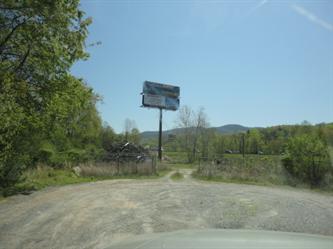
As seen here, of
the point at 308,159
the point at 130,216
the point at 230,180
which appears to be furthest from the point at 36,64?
the point at 308,159

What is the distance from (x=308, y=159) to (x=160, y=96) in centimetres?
2373

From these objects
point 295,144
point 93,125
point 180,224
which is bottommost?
point 180,224

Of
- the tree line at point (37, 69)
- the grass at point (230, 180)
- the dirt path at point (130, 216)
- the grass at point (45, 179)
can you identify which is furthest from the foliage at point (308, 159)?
the tree line at point (37, 69)

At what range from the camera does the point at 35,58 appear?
14.9m

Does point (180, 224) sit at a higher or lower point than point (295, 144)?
lower

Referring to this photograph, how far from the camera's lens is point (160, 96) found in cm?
4128

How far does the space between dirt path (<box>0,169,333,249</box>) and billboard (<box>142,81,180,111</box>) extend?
27.3 m

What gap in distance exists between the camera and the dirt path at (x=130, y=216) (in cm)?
740

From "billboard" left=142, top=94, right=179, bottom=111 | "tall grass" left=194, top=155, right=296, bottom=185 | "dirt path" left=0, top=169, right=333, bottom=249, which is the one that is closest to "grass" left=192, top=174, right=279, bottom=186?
"tall grass" left=194, top=155, right=296, bottom=185

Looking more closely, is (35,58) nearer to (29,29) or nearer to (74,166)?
(29,29)

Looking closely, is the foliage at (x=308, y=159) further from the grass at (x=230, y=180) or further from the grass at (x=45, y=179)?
the grass at (x=45, y=179)

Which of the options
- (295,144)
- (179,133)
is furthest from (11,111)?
(179,133)

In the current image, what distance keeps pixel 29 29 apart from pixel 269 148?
3370 inches

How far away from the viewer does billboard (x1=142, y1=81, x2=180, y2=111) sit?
40.5 metres
